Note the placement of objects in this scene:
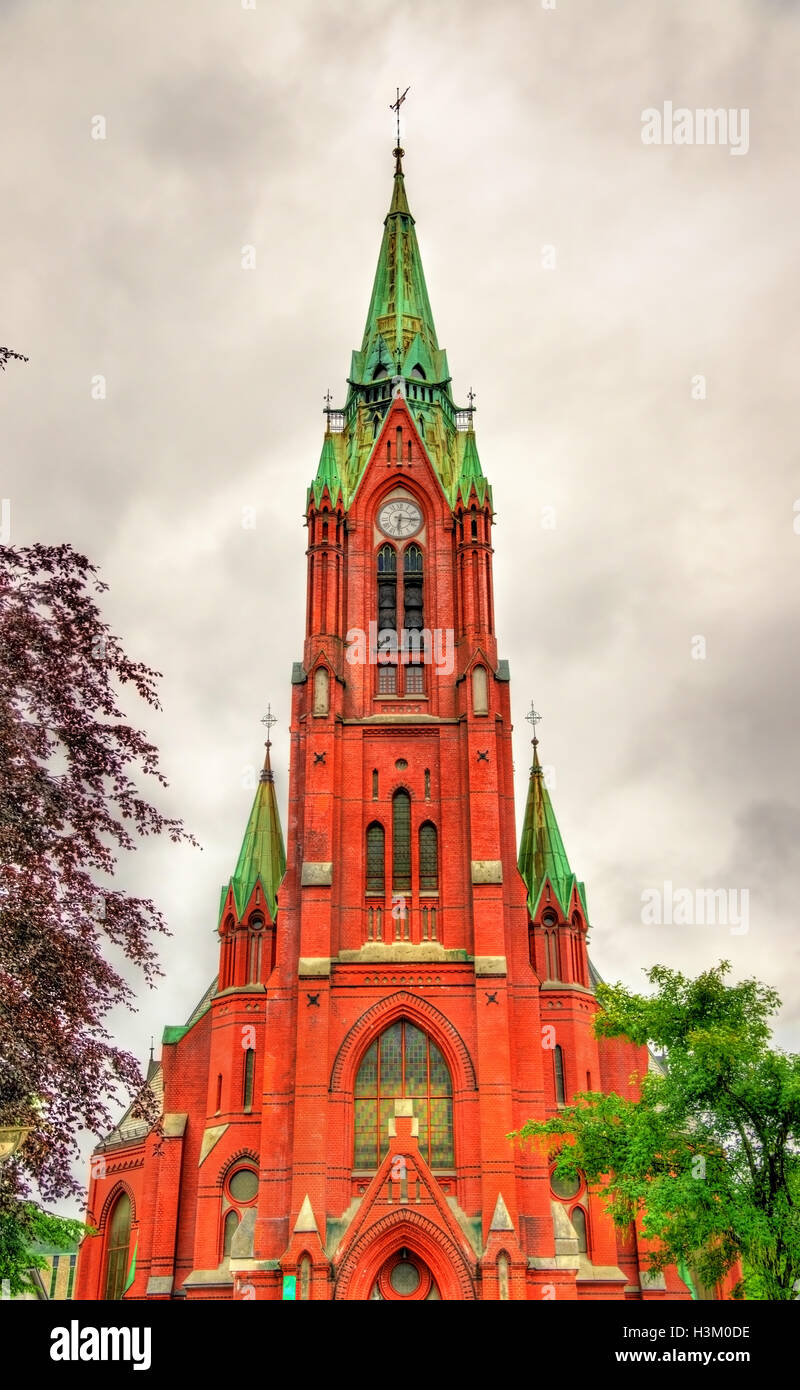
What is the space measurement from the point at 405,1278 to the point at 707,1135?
14746 mm

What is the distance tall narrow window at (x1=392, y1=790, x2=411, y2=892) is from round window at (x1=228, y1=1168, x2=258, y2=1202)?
35.2ft

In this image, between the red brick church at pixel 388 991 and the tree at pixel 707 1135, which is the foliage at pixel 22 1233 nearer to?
the red brick church at pixel 388 991

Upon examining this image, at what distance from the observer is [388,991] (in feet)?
134

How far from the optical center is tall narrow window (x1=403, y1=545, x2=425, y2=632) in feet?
158

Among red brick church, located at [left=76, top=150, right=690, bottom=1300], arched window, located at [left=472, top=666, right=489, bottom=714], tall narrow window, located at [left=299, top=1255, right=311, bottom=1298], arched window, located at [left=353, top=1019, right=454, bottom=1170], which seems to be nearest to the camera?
tall narrow window, located at [left=299, top=1255, right=311, bottom=1298]

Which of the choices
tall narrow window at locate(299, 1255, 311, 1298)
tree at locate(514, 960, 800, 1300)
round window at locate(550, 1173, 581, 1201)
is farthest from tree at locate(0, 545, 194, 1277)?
round window at locate(550, 1173, 581, 1201)

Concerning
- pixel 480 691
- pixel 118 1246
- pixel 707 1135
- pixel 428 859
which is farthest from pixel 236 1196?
pixel 707 1135

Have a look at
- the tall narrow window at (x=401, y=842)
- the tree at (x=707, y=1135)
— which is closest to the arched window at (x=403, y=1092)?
the tall narrow window at (x=401, y=842)

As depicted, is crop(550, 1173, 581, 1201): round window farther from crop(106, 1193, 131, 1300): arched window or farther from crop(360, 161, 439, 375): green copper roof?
crop(360, 161, 439, 375): green copper roof

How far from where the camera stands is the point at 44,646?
1661 cm

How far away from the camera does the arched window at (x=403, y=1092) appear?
3903 cm

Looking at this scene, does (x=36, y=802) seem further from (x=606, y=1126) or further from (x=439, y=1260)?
(x=439, y=1260)
